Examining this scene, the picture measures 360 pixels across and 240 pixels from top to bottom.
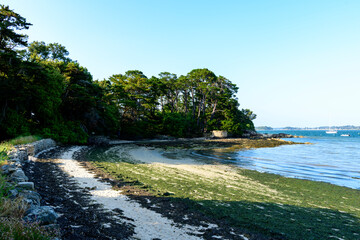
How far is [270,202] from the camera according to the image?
7.27 meters

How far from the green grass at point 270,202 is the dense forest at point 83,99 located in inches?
503

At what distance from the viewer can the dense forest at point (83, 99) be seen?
15867mm

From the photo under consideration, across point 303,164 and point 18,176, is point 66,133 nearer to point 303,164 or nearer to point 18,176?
point 18,176

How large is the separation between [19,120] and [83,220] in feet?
56.0

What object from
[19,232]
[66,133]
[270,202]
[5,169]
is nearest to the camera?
[19,232]

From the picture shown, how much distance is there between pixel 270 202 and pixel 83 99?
23182mm

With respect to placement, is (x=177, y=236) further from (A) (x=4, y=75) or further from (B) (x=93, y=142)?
(B) (x=93, y=142)

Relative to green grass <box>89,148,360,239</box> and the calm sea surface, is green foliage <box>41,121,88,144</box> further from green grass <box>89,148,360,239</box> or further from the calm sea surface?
the calm sea surface

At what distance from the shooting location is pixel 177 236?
4.50 m

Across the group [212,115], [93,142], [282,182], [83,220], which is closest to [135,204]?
[83,220]

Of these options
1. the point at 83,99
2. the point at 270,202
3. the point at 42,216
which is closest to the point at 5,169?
the point at 42,216

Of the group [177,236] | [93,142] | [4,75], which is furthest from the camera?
[93,142]

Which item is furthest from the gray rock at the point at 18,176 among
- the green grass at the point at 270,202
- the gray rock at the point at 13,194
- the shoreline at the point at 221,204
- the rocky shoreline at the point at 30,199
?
the green grass at the point at 270,202

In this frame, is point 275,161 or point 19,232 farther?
point 275,161
